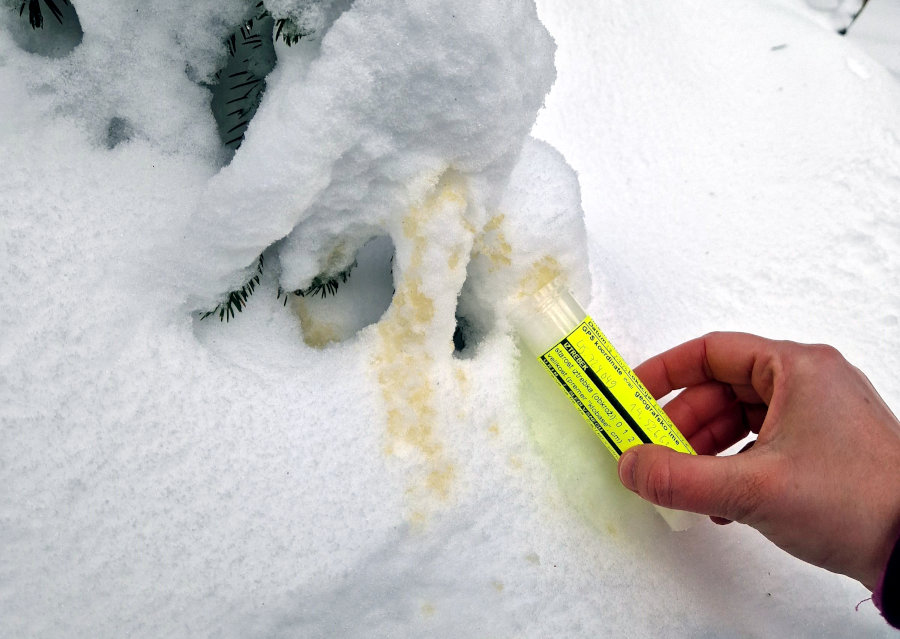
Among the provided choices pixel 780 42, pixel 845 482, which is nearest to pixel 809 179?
pixel 780 42

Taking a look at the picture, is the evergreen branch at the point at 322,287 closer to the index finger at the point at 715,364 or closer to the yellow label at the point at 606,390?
the yellow label at the point at 606,390

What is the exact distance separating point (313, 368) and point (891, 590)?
2.11ft

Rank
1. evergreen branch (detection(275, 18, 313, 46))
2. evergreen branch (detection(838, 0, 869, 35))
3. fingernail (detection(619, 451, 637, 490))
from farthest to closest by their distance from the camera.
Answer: evergreen branch (detection(838, 0, 869, 35)), fingernail (detection(619, 451, 637, 490)), evergreen branch (detection(275, 18, 313, 46))

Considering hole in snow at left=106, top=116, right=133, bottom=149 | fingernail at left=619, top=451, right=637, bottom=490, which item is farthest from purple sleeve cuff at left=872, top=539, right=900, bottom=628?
hole in snow at left=106, top=116, right=133, bottom=149

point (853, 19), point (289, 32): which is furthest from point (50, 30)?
point (853, 19)

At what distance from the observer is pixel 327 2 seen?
563 millimetres

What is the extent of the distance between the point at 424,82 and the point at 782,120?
0.81 m

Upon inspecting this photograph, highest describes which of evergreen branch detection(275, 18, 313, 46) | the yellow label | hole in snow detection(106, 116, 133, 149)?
hole in snow detection(106, 116, 133, 149)

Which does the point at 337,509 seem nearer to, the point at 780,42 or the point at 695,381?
the point at 695,381

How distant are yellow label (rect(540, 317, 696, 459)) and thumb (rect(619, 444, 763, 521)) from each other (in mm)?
46

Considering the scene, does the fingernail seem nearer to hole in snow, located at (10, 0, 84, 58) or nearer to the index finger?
the index finger

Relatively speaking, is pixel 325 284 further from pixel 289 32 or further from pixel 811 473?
pixel 811 473

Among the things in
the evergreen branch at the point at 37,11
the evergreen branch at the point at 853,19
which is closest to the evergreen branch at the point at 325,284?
the evergreen branch at the point at 37,11

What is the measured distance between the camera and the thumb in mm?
632
